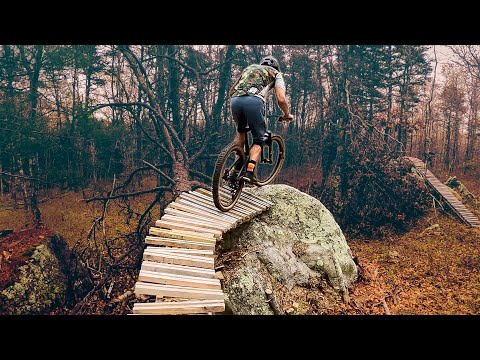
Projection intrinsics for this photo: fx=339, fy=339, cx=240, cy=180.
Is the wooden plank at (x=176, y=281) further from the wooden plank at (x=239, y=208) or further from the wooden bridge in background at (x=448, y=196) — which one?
the wooden bridge in background at (x=448, y=196)

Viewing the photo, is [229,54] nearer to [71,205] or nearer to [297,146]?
[297,146]

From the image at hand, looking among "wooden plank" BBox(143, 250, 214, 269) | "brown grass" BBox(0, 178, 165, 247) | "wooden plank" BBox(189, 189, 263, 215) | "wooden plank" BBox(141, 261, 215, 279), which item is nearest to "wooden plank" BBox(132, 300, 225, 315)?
"wooden plank" BBox(141, 261, 215, 279)

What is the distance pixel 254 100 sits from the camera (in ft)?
17.4

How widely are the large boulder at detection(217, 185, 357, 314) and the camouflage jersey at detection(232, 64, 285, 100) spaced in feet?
8.58

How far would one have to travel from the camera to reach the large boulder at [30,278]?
43.2ft

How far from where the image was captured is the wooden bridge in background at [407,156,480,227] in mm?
17438

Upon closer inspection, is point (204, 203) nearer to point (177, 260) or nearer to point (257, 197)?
point (257, 197)

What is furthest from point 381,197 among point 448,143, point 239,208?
point 239,208

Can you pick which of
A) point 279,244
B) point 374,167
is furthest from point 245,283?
point 374,167

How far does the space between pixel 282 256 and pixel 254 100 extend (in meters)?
3.47

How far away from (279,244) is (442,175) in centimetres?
1884

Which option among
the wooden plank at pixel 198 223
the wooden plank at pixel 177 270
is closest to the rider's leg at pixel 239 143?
the wooden plank at pixel 198 223

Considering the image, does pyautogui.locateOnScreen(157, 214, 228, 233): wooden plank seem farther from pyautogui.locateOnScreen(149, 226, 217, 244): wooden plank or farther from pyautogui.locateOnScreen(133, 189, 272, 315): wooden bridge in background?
pyautogui.locateOnScreen(149, 226, 217, 244): wooden plank

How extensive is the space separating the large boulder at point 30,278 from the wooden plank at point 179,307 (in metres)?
12.6
